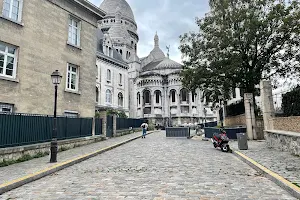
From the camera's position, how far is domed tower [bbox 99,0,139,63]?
60.5 meters

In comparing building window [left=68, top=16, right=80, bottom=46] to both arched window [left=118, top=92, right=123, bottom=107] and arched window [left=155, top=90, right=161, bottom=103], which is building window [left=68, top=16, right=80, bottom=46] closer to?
arched window [left=118, top=92, right=123, bottom=107]

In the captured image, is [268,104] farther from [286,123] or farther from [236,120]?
[236,120]

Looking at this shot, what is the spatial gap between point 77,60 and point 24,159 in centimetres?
880

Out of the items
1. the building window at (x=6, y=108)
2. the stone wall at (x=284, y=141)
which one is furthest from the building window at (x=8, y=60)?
the stone wall at (x=284, y=141)

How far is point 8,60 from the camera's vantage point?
11.9 m

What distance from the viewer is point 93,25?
17.8 meters

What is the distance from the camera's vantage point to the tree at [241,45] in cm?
1543

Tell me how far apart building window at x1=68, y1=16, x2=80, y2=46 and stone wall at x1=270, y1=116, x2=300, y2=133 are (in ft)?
45.5

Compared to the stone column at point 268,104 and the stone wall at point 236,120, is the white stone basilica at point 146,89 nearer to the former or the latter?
the stone wall at point 236,120

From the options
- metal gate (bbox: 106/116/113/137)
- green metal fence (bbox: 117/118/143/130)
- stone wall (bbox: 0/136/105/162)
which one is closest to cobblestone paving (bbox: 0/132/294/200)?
stone wall (bbox: 0/136/105/162)

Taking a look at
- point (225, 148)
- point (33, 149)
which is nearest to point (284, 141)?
point (225, 148)

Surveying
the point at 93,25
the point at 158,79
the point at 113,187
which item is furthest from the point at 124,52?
the point at 113,187

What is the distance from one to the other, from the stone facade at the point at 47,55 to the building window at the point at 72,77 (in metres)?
0.25

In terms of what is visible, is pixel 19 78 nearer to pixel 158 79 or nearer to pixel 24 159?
pixel 24 159
